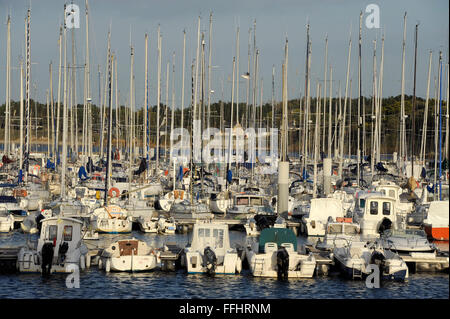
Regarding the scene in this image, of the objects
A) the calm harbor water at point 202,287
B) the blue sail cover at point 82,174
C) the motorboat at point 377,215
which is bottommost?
the calm harbor water at point 202,287

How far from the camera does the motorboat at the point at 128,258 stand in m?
35.2

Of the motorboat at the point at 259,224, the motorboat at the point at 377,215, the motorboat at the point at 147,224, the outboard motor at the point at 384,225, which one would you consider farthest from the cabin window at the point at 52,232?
the outboard motor at the point at 384,225

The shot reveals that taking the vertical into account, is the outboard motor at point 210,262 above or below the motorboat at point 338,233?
below

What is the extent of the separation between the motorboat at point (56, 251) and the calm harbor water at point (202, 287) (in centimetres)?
43

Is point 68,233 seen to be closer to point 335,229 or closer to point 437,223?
point 335,229

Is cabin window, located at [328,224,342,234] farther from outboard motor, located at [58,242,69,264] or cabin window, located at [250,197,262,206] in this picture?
outboard motor, located at [58,242,69,264]

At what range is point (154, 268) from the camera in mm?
35812

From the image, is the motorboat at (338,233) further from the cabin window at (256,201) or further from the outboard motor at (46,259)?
the outboard motor at (46,259)

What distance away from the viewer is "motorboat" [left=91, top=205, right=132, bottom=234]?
47.4 m

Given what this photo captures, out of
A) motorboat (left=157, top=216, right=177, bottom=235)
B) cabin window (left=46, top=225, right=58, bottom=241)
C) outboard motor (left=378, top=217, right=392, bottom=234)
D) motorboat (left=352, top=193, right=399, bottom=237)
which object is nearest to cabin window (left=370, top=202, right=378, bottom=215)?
motorboat (left=352, top=193, right=399, bottom=237)

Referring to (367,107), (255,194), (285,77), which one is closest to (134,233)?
(255,194)

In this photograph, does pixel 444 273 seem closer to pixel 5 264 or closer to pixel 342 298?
pixel 342 298

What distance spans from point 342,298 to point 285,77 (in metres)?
24.0

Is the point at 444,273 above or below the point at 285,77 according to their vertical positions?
below
